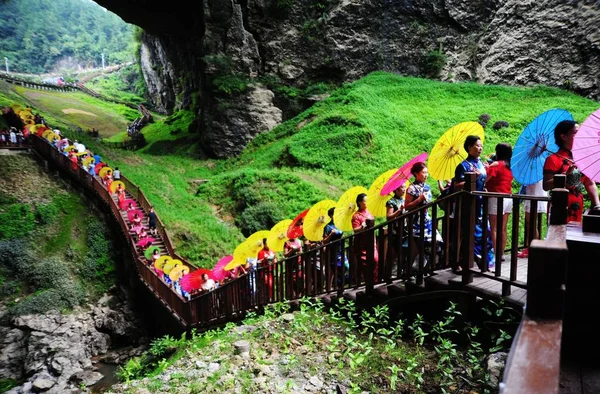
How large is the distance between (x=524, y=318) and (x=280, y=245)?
19.8 ft

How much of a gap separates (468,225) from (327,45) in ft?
80.7

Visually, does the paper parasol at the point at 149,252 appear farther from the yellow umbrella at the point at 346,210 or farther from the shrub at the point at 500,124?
the shrub at the point at 500,124

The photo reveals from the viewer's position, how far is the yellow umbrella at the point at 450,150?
4.58m

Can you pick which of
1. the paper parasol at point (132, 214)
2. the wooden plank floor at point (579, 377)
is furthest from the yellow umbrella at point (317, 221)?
the paper parasol at point (132, 214)

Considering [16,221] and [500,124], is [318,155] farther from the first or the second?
[16,221]

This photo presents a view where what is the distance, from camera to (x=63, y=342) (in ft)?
41.7

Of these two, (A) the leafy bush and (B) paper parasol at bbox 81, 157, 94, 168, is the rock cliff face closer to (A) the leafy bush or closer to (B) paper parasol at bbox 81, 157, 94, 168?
(B) paper parasol at bbox 81, 157, 94, 168

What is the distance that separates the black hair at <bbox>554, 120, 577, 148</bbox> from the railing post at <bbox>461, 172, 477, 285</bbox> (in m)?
1.16

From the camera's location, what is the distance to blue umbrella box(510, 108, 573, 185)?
429cm

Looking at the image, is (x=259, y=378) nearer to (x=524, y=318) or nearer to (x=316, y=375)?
(x=316, y=375)

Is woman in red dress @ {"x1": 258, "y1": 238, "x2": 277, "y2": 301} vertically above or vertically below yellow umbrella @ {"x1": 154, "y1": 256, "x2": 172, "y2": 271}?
above

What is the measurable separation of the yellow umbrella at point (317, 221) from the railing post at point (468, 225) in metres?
2.63

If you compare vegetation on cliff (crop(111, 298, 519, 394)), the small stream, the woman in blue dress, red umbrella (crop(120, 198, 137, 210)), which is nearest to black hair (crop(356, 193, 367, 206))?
the woman in blue dress

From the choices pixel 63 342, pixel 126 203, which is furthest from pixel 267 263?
pixel 126 203
